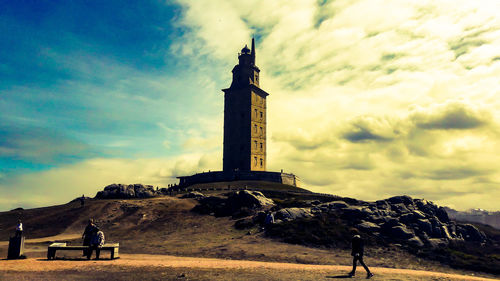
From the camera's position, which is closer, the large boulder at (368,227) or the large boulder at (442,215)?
the large boulder at (368,227)

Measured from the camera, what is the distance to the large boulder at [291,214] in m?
31.3

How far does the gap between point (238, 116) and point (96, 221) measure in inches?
1648

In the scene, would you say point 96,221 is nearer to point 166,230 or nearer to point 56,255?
point 166,230

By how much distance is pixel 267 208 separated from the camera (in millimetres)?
36688

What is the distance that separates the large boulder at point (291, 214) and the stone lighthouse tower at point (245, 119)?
1460 inches

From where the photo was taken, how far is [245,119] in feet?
241

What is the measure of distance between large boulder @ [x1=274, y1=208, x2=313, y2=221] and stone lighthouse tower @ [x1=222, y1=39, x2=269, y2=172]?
3708 centimetres

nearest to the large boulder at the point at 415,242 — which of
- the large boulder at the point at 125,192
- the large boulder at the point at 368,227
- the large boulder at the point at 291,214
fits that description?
the large boulder at the point at 368,227

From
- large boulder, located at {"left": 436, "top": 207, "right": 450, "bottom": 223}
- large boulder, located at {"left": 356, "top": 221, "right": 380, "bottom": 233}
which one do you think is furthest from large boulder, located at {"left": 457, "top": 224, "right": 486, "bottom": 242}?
large boulder, located at {"left": 356, "top": 221, "right": 380, "bottom": 233}

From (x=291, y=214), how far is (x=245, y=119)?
43301 mm

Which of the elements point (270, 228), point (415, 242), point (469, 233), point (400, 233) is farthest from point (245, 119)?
point (415, 242)

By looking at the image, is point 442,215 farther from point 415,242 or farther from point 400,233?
point 415,242

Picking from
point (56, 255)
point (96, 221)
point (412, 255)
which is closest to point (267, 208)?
point (412, 255)

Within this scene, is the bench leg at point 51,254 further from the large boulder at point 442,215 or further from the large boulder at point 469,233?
the large boulder at point 469,233
